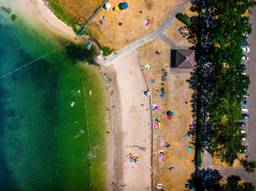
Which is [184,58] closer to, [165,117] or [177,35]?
[177,35]

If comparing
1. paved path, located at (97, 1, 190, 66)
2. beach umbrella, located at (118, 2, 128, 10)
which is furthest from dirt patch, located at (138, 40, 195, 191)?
beach umbrella, located at (118, 2, 128, 10)

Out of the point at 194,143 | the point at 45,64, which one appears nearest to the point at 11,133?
the point at 45,64

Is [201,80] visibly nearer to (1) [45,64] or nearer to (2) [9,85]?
(1) [45,64]

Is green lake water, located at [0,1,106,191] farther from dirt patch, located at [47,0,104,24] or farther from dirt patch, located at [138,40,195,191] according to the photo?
dirt patch, located at [138,40,195,191]

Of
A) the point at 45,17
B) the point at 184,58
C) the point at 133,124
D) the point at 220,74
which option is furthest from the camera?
the point at 133,124

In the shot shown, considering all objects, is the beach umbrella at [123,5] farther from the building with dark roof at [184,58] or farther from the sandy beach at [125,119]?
the building with dark roof at [184,58]

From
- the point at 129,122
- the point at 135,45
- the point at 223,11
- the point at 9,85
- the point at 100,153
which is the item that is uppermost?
the point at 223,11

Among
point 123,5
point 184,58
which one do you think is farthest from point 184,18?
point 123,5
